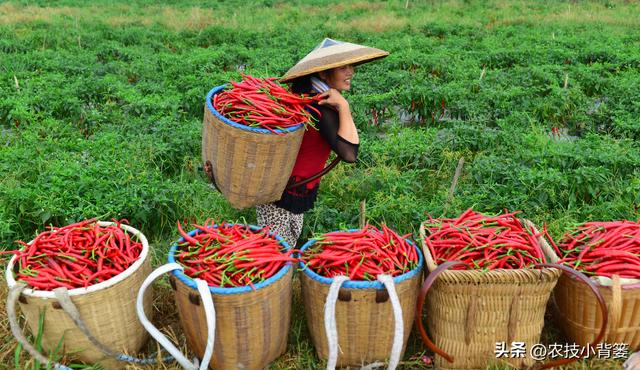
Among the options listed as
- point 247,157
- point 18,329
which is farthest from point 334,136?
point 18,329

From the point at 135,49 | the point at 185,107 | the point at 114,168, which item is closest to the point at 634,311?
the point at 114,168

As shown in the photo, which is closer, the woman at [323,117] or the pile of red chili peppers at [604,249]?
the pile of red chili peppers at [604,249]

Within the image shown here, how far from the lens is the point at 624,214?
188 inches

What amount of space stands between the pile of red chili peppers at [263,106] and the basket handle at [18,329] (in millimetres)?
1505

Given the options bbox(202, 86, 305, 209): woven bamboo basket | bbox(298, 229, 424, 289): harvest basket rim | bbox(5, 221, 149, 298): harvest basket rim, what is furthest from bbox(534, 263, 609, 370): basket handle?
bbox(5, 221, 149, 298): harvest basket rim

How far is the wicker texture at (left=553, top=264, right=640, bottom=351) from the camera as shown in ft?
9.94

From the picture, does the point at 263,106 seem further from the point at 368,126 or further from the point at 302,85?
the point at 368,126

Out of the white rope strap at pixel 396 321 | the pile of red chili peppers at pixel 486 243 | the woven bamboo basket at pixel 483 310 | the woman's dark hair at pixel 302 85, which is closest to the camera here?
the white rope strap at pixel 396 321

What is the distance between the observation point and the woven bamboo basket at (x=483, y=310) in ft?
9.70

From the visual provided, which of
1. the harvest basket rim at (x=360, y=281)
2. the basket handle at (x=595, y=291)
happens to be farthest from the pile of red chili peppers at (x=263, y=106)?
the basket handle at (x=595, y=291)

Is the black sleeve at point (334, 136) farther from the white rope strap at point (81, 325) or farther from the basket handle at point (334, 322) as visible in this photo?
the white rope strap at point (81, 325)

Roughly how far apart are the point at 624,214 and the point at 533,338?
2.23m

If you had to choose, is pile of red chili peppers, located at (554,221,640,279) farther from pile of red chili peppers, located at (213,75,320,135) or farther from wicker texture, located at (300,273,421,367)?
pile of red chili peppers, located at (213,75,320,135)

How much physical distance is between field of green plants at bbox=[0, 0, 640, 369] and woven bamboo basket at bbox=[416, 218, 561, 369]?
1.14 feet
